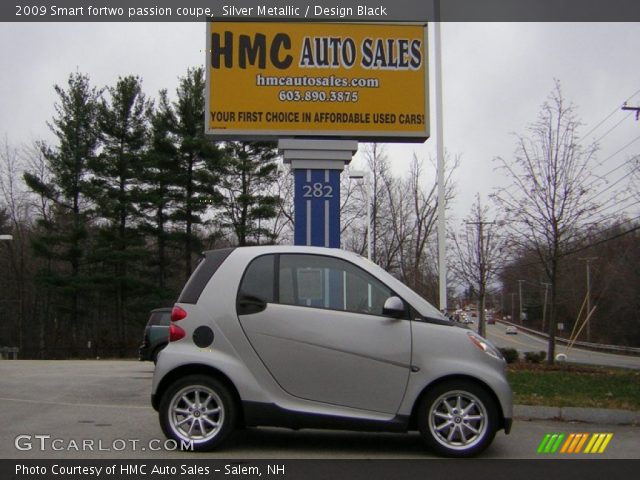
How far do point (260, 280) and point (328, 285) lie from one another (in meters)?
0.68

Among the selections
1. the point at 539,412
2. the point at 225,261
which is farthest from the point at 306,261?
the point at 539,412

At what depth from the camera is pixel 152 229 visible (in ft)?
147

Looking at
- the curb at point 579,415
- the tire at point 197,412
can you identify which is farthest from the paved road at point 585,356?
the tire at point 197,412

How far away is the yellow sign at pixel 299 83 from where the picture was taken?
13.2m

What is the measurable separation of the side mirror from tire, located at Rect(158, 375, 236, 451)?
1.71 meters

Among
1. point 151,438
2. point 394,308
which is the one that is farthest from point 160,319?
point 394,308

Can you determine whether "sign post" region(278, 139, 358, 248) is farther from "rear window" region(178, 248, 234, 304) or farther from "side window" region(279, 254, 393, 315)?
"side window" region(279, 254, 393, 315)

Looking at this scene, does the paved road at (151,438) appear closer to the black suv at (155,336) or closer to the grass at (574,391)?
the grass at (574,391)

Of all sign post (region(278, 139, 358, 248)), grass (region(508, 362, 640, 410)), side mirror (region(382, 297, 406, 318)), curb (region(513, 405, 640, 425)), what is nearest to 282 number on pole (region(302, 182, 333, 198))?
sign post (region(278, 139, 358, 248))

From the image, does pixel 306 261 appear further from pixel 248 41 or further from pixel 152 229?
pixel 152 229

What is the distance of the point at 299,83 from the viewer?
13211 millimetres

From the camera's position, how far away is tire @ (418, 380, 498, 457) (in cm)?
633

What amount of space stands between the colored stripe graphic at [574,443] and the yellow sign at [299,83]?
288 inches
